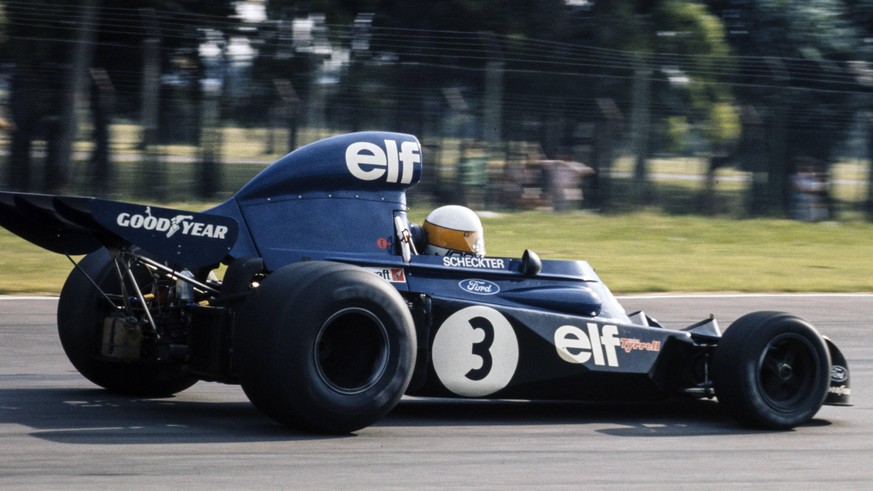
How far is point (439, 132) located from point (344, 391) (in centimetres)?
1242

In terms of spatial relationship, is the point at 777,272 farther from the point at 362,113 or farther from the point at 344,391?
the point at 344,391

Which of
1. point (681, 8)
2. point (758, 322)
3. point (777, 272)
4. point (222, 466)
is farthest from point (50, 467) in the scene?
point (681, 8)

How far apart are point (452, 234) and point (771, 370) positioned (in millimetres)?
1979

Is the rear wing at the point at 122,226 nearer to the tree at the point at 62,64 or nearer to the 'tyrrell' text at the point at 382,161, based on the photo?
the 'tyrrell' text at the point at 382,161

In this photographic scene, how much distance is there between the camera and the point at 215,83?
18.0 m

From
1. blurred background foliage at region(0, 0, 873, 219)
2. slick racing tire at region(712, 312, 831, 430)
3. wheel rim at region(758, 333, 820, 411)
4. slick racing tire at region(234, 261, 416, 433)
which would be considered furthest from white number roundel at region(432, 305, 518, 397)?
blurred background foliage at region(0, 0, 873, 219)

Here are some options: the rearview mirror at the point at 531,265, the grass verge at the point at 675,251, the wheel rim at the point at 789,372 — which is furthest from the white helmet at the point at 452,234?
the grass verge at the point at 675,251

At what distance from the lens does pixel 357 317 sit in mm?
6219

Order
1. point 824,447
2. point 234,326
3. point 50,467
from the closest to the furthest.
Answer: point 50,467 → point 234,326 → point 824,447

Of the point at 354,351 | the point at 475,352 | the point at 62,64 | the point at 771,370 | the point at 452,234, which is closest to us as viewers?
the point at 354,351

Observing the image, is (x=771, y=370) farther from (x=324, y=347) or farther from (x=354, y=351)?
(x=324, y=347)

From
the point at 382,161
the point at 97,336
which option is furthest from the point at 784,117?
the point at 97,336

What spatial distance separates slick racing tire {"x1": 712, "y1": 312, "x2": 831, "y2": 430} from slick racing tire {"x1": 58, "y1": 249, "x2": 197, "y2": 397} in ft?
9.95

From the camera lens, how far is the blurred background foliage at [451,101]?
17.1m
